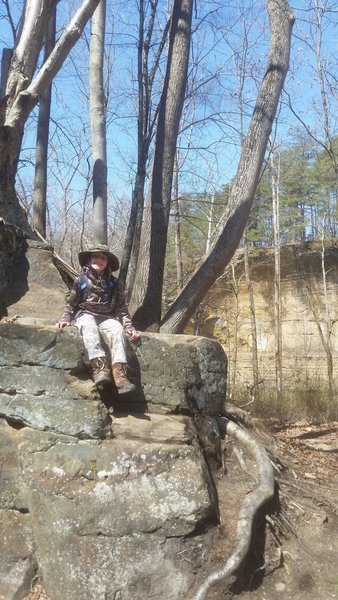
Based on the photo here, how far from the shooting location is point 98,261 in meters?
5.12

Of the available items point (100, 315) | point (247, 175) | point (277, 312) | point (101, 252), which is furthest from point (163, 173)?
point (277, 312)

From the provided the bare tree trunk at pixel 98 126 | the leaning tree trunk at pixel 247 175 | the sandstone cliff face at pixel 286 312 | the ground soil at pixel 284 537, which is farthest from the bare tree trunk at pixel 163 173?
the sandstone cliff face at pixel 286 312

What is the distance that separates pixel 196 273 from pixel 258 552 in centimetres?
335

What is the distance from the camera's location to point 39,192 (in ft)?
30.5

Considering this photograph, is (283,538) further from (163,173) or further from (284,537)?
(163,173)

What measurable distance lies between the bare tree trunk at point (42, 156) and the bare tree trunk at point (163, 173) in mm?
2433

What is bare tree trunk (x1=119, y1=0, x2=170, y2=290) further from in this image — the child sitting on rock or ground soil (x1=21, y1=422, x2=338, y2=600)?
ground soil (x1=21, y1=422, x2=338, y2=600)

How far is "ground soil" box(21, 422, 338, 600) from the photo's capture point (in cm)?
411

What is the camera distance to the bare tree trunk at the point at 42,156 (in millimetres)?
8863

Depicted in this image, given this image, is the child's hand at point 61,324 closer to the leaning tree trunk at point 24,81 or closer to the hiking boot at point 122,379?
the hiking boot at point 122,379

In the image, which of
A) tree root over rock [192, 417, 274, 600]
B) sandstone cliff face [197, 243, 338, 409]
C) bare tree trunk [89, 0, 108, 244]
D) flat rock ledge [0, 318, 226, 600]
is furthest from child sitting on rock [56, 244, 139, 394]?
sandstone cliff face [197, 243, 338, 409]

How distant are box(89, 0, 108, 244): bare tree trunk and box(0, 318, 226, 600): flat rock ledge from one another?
10.4 ft

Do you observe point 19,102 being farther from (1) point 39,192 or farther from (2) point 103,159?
(1) point 39,192

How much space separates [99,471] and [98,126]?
5.75 m
